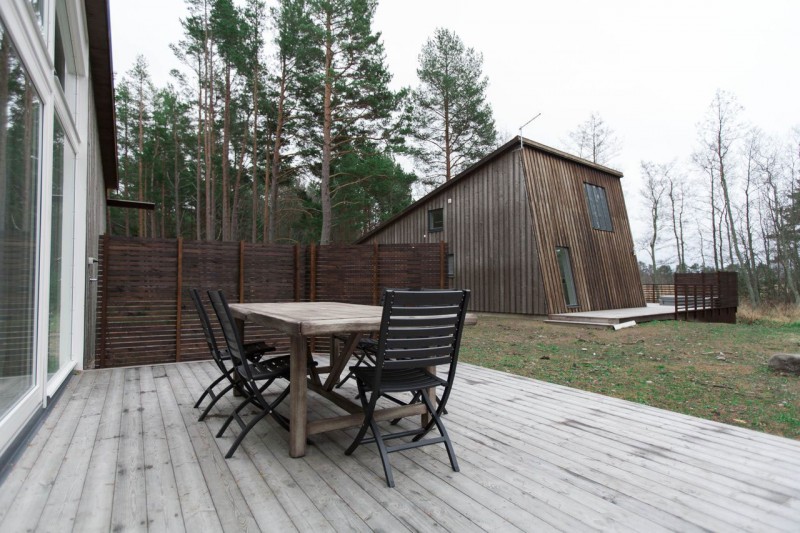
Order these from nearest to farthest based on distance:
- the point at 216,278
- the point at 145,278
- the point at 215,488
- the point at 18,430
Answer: the point at 215,488 → the point at 18,430 → the point at 145,278 → the point at 216,278

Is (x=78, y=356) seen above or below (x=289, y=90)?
below

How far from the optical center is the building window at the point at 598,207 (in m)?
13.2

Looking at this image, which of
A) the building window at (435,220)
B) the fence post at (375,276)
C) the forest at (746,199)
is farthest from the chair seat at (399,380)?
the forest at (746,199)

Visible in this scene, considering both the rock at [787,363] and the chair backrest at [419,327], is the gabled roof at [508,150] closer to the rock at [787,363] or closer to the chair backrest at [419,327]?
the rock at [787,363]

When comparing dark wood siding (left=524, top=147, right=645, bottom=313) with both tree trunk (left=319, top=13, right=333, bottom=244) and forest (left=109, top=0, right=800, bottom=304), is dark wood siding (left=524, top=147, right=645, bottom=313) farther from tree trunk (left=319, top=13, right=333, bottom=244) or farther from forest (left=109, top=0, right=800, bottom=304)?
tree trunk (left=319, top=13, right=333, bottom=244)

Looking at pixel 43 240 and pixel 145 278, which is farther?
pixel 145 278

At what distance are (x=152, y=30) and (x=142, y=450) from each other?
15945mm

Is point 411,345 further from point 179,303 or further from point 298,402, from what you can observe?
point 179,303

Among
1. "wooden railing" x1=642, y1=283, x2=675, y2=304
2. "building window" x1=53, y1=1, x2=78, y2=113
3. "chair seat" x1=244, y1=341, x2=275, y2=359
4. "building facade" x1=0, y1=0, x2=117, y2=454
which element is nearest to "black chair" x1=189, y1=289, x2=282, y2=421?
"chair seat" x1=244, y1=341, x2=275, y2=359

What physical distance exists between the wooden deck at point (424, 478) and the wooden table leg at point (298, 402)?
7 cm

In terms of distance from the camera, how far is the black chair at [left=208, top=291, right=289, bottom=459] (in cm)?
243

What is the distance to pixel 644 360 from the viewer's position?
5.98m

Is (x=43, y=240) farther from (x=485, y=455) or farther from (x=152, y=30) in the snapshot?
(x=152, y=30)

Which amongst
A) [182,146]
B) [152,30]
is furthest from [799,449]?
[182,146]
